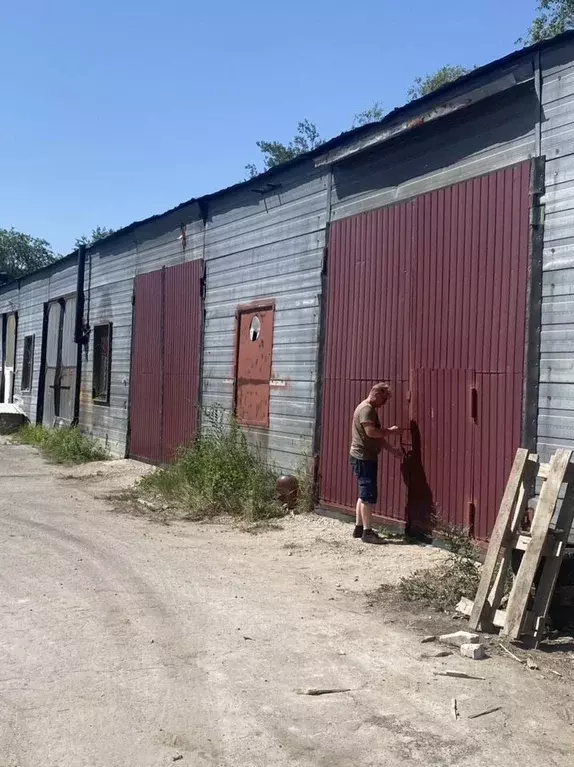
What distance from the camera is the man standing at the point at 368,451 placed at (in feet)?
27.0

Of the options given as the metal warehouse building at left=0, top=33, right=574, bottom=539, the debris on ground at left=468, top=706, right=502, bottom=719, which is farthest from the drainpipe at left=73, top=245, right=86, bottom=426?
the debris on ground at left=468, top=706, right=502, bottom=719

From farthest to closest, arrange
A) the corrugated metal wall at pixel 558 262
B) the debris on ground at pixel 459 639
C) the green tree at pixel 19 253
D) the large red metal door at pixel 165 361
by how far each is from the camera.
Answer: the green tree at pixel 19 253 < the large red metal door at pixel 165 361 < the corrugated metal wall at pixel 558 262 < the debris on ground at pixel 459 639

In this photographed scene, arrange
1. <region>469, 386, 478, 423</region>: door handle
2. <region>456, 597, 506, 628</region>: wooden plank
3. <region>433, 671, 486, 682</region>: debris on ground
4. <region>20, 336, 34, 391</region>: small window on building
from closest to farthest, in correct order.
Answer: <region>433, 671, 486, 682</region>: debris on ground
<region>456, 597, 506, 628</region>: wooden plank
<region>469, 386, 478, 423</region>: door handle
<region>20, 336, 34, 391</region>: small window on building

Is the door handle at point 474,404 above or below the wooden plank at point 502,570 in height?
above

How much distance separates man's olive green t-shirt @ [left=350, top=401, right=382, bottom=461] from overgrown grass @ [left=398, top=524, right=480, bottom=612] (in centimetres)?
157

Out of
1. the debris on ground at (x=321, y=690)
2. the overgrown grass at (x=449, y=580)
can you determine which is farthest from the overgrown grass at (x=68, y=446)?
the debris on ground at (x=321, y=690)

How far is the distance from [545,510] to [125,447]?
11.9 meters

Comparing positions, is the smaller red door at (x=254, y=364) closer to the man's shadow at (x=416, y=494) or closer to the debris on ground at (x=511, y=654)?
the man's shadow at (x=416, y=494)

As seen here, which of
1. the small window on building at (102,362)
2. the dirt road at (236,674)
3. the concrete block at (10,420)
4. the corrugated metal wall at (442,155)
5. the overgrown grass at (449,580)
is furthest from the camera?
the concrete block at (10,420)

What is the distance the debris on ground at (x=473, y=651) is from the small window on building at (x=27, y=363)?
21.2m

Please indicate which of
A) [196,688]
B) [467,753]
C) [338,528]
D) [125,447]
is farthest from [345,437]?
[125,447]

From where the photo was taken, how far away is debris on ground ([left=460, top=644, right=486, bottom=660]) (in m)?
4.91

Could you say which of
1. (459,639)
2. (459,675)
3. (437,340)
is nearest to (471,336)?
(437,340)

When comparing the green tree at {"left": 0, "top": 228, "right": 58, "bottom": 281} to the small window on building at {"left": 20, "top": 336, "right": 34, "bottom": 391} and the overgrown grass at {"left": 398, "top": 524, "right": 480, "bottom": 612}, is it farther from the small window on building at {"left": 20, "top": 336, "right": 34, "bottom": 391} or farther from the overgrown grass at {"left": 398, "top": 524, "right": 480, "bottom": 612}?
the overgrown grass at {"left": 398, "top": 524, "right": 480, "bottom": 612}
